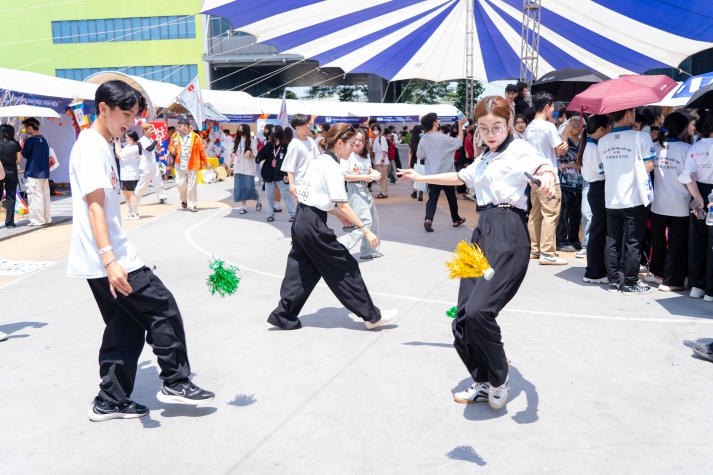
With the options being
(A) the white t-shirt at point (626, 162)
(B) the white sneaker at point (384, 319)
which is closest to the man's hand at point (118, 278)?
(B) the white sneaker at point (384, 319)

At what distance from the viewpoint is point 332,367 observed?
15.6ft

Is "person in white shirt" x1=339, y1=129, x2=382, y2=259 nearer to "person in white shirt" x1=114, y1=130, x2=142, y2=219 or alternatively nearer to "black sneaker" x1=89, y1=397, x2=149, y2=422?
"black sneaker" x1=89, y1=397, x2=149, y2=422

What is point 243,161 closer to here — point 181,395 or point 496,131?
point 181,395

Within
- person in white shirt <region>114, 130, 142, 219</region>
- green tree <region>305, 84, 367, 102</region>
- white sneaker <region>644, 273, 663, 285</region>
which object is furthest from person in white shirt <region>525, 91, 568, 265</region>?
green tree <region>305, 84, 367, 102</region>

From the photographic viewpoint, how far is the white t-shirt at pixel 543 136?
7848 mm

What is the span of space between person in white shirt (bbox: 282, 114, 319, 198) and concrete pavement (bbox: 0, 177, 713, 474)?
9.75ft

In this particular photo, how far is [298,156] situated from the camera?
393 inches

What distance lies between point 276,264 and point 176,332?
4594mm

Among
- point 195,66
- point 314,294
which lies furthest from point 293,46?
point 195,66

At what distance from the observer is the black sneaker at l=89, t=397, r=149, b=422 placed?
153 inches

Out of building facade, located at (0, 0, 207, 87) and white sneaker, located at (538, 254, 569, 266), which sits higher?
building facade, located at (0, 0, 207, 87)

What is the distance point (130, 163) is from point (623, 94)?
9.68m

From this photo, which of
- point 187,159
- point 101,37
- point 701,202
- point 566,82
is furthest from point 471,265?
point 101,37

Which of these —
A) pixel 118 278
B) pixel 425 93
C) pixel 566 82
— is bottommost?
pixel 118 278
